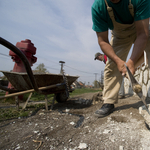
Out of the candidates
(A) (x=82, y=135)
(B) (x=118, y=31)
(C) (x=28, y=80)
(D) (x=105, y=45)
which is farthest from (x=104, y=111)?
(C) (x=28, y=80)

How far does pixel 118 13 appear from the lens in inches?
Answer: 59.4

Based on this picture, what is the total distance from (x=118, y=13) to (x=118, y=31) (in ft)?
1.19

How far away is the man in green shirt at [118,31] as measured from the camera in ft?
4.36

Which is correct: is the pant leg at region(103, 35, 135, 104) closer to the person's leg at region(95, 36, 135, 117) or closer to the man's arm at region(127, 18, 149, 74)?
the person's leg at region(95, 36, 135, 117)

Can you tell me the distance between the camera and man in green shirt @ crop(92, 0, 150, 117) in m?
1.33

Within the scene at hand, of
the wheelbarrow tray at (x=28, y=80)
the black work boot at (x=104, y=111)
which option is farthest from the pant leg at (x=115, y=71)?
the wheelbarrow tray at (x=28, y=80)

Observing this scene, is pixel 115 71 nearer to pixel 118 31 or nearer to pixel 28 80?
pixel 118 31

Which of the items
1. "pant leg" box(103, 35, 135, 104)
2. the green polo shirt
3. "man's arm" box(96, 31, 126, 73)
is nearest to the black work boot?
"pant leg" box(103, 35, 135, 104)

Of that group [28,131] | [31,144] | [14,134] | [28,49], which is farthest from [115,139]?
[28,49]

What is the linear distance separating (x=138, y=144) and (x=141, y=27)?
133 cm

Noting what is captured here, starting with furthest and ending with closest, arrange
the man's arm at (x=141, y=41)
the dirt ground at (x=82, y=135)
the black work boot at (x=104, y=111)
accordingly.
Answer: the black work boot at (x=104, y=111), the man's arm at (x=141, y=41), the dirt ground at (x=82, y=135)

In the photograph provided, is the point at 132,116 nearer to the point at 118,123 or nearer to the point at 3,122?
the point at 118,123

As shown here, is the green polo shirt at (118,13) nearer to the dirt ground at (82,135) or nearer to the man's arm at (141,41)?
the man's arm at (141,41)

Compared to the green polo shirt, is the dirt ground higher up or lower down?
lower down
